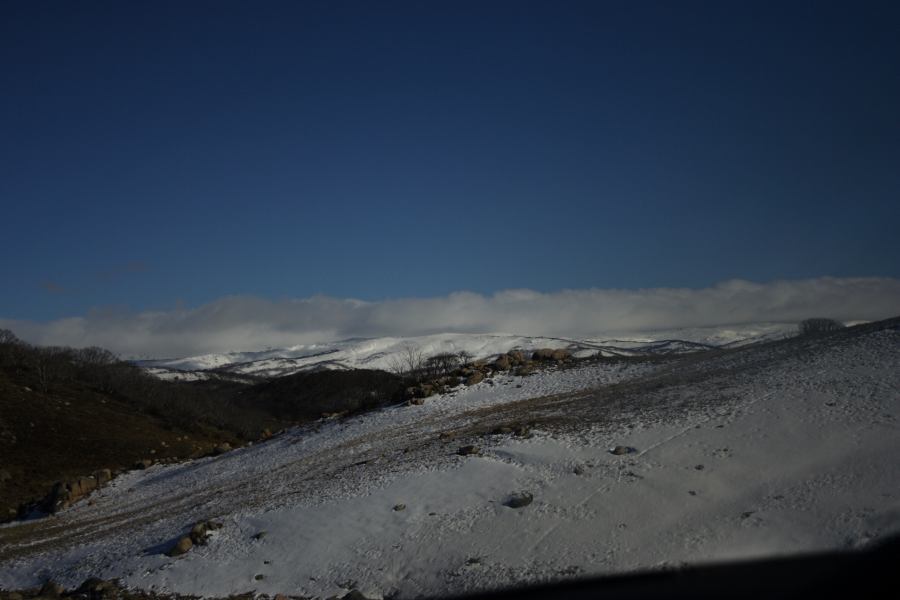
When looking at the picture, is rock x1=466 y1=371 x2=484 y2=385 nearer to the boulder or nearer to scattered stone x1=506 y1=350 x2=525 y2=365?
scattered stone x1=506 y1=350 x2=525 y2=365

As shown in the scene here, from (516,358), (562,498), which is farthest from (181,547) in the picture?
(516,358)

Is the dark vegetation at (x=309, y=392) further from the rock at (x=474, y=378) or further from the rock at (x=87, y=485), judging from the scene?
the rock at (x=474, y=378)

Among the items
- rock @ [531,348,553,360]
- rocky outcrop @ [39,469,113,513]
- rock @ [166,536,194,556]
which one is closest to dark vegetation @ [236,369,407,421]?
rock @ [531,348,553,360]

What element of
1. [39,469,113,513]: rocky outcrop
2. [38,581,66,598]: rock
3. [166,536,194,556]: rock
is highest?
[166,536,194,556]: rock

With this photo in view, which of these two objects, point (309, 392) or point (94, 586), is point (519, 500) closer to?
point (94, 586)

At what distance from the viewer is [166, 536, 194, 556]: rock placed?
519 inches

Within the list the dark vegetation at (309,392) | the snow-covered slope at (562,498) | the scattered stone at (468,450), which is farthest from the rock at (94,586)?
the dark vegetation at (309,392)

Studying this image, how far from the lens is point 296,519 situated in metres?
13.8

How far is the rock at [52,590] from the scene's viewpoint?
39.9 feet

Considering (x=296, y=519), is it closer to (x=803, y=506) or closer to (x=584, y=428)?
(x=584, y=428)

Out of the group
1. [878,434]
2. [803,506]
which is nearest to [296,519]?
[803,506]

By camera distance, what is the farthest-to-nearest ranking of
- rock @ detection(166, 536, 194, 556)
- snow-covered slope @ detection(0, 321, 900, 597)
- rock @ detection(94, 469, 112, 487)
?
rock @ detection(94, 469, 112, 487), rock @ detection(166, 536, 194, 556), snow-covered slope @ detection(0, 321, 900, 597)

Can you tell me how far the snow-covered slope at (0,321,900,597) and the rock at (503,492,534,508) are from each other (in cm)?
18

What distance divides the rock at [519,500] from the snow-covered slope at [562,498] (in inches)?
7.1
